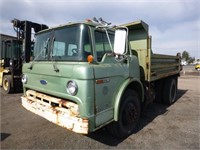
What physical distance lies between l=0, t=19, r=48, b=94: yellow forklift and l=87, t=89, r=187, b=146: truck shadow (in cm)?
524

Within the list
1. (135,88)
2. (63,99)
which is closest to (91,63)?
(63,99)

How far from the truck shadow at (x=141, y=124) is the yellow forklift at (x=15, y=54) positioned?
5235mm

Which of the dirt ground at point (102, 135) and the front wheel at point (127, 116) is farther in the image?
the front wheel at point (127, 116)


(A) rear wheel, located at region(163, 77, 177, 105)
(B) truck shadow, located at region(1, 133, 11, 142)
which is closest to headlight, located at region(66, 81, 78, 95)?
(B) truck shadow, located at region(1, 133, 11, 142)

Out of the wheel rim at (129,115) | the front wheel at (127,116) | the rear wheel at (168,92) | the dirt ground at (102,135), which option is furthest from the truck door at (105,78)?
the rear wheel at (168,92)

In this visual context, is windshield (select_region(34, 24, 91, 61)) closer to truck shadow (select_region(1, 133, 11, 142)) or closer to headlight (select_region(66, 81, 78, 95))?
headlight (select_region(66, 81, 78, 95))

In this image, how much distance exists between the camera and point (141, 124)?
435cm

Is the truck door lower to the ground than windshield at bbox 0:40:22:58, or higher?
lower

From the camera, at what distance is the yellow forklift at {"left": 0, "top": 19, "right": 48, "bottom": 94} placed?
25.4 feet

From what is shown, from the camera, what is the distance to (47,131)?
12.6ft

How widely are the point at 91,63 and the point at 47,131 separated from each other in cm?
204

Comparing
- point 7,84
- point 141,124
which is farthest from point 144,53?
point 7,84

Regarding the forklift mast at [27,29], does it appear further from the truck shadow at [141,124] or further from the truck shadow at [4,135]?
the truck shadow at [141,124]

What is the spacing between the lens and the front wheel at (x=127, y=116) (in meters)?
3.40
